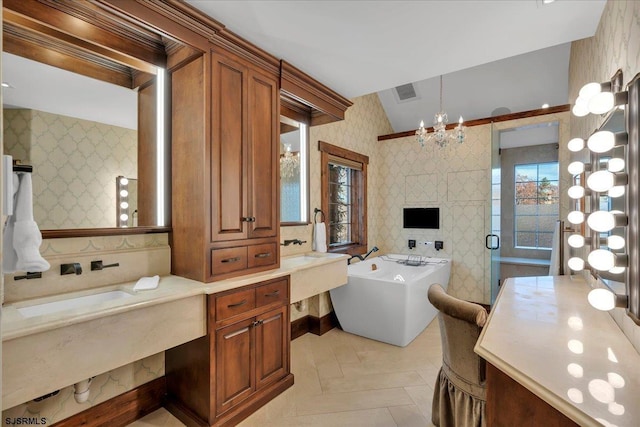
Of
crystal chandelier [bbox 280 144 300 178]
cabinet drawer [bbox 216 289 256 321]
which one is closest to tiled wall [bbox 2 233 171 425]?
cabinet drawer [bbox 216 289 256 321]

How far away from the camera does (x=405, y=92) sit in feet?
15.1

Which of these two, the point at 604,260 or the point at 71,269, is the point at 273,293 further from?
the point at 604,260

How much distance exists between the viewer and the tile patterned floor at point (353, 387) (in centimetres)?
205

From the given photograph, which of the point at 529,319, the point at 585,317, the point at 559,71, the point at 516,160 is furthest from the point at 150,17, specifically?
the point at 516,160

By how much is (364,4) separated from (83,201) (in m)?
2.00

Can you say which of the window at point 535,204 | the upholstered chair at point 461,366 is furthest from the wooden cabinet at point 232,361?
the window at point 535,204

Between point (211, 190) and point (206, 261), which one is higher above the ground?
point (211, 190)

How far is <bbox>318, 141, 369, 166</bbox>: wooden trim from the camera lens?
3.62 meters

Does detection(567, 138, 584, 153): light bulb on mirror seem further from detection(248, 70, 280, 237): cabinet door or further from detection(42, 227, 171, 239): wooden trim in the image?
detection(42, 227, 171, 239): wooden trim

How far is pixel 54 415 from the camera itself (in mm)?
1740

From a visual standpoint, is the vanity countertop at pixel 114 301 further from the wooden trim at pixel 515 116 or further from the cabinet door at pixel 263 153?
the wooden trim at pixel 515 116

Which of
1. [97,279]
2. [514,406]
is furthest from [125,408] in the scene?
[514,406]

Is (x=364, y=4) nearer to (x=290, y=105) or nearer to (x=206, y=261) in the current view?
(x=290, y=105)

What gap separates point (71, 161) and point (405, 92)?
13.8ft
